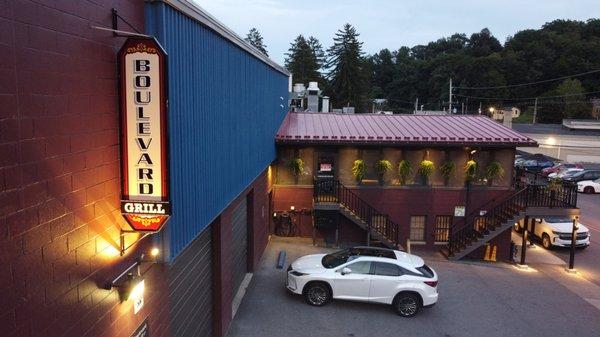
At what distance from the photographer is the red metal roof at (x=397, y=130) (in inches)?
766

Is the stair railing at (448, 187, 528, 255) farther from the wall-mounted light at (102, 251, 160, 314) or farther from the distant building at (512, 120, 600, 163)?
the distant building at (512, 120, 600, 163)

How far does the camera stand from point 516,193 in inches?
758

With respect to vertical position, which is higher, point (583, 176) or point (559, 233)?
point (583, 176)

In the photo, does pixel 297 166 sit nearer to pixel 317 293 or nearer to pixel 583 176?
pixel 317 293

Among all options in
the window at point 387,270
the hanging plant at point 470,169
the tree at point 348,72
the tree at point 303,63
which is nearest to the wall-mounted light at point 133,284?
the window at point 387,270

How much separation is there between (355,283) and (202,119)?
757 centimetres

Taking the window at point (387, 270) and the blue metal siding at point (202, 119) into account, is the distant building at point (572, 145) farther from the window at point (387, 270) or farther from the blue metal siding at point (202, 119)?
the blue metal siding at point (202, 119)

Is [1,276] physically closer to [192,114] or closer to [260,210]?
[192,114]

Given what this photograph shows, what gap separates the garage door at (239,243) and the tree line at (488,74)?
6360 centimetres

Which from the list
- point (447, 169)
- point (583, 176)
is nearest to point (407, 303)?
point (447, 169)

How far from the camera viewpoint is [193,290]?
28.8 feet

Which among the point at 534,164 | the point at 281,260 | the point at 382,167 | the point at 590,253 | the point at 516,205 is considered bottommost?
the point at 590,253

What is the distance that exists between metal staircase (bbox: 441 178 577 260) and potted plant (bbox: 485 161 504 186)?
1.04 metres

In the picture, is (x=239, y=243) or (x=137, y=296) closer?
(x=137, y=296)
